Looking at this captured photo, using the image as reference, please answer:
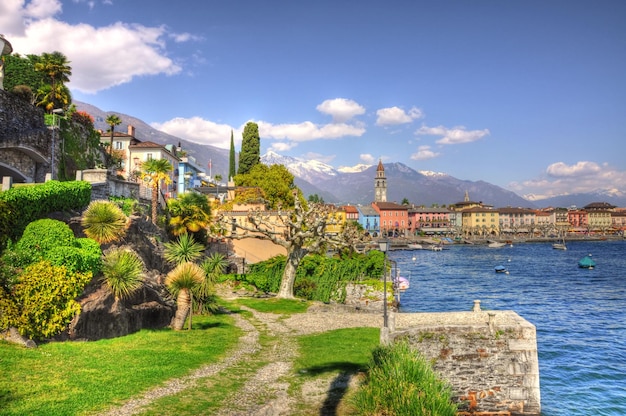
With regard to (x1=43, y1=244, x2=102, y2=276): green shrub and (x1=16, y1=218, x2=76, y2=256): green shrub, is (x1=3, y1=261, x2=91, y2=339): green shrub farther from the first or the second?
(x1=16, y1=218, x2=76, y2=256): green shrub

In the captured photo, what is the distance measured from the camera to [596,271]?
85.3 m

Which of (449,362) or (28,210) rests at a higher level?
(28,210)

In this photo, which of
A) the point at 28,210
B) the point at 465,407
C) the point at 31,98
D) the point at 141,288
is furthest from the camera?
the point at 31,98

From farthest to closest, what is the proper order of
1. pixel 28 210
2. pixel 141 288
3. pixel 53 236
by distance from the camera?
pixel 141 288, pixel 28 210, pixel 53 236

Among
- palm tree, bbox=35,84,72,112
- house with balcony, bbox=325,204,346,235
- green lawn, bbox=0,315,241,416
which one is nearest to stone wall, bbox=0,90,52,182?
palm tree, bbox=35,84,72,112

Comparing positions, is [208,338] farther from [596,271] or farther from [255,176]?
[596,271]

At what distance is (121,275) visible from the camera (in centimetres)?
2041

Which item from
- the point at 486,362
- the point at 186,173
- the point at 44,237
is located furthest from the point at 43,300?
the point at 186,173

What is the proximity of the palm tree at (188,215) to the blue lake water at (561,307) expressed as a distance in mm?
23200

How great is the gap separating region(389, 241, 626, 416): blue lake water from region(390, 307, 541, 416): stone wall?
149 inches

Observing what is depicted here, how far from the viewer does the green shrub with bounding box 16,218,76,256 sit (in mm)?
18891

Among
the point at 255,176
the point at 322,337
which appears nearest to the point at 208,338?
the point at 322,337

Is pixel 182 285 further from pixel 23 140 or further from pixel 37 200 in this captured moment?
pixel 23 140

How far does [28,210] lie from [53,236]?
2.88 m
